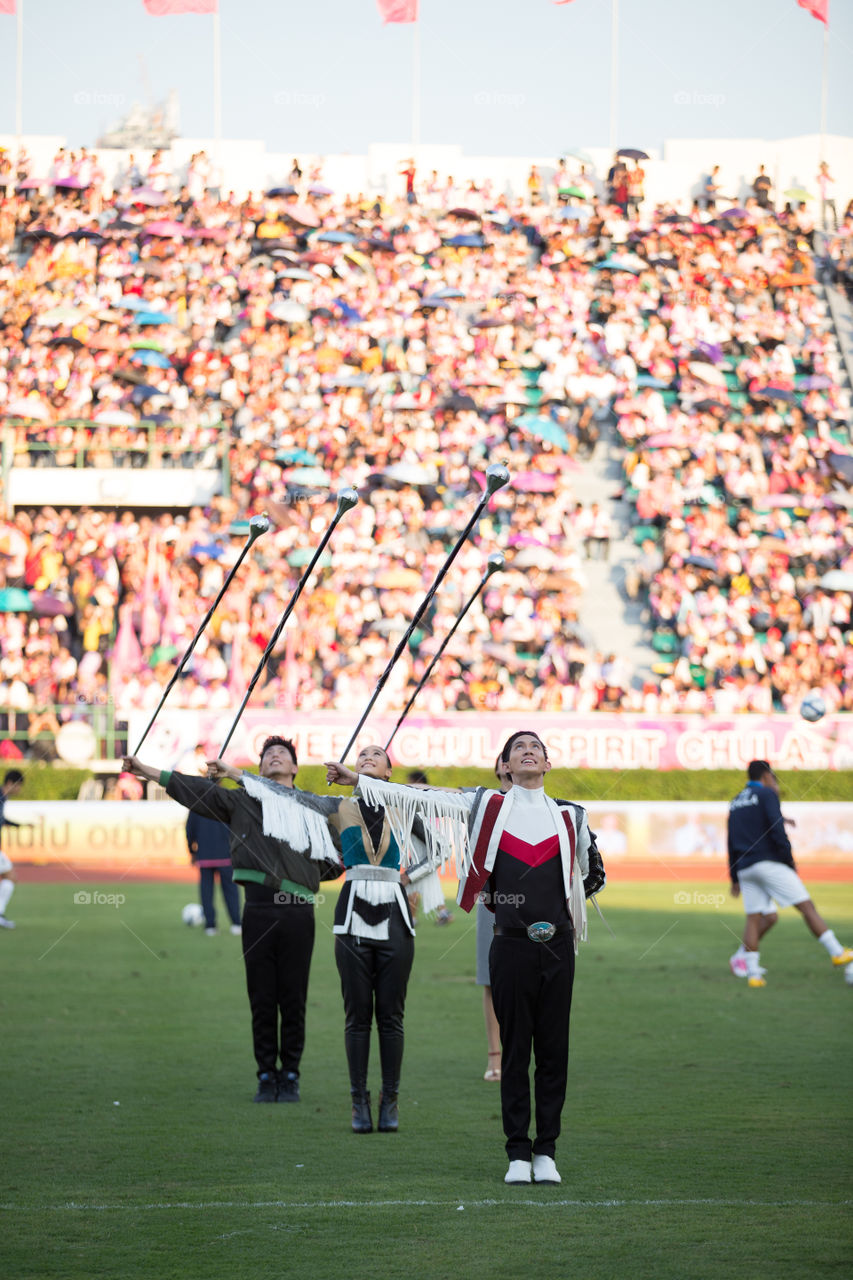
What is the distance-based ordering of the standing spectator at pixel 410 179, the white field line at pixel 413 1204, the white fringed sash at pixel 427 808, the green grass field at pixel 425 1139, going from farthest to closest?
the standing spectator at pixel 410 179 < the white fringed sash at pixel 427 808 < the white field line at pixel 413 1204 < the green grass field at pixel 425 1139

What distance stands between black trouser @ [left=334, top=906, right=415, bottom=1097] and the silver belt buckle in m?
1.38

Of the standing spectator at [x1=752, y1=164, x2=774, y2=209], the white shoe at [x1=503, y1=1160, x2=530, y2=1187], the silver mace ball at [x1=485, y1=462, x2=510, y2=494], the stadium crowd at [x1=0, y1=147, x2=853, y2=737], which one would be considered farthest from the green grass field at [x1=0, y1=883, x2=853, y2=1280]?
the standing spectator at [x1=752, y1=164, x2=774, y2=209]

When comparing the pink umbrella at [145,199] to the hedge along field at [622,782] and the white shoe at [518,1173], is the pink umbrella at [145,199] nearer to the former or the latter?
the hedge along field at [622,782]

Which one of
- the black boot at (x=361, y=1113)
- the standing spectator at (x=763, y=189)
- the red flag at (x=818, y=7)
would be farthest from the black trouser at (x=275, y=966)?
the red flag at (x=818, y=7)

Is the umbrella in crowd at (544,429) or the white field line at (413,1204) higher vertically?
the umbrella in crowd at (544,429)

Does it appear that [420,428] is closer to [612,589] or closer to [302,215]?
[612,589]

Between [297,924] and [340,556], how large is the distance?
1962 centimetres

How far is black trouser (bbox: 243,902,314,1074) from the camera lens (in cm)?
923

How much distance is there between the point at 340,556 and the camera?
28641 millimetres

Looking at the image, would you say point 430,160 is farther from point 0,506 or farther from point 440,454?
point 0,506

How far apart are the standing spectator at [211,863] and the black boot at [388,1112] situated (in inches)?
337

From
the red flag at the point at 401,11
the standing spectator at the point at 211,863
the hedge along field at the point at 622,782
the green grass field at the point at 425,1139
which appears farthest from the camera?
the red flag at the point at 401,11

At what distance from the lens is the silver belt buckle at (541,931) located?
287 inches

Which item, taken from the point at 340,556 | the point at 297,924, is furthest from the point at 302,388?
the point at 297,924
